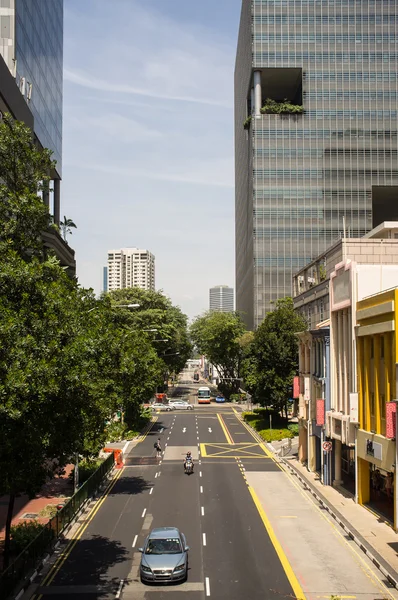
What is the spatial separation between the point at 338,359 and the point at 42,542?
2218cm

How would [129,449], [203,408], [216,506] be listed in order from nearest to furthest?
1. [216,506]
2. [129,449]
3. [203,408]

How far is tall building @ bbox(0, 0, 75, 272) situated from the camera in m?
→ 41.1

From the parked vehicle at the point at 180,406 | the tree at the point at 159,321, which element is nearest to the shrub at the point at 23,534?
the tree at the point at 159,321

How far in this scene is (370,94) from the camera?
401ft

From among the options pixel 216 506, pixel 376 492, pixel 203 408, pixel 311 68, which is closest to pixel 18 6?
pixel 216 506

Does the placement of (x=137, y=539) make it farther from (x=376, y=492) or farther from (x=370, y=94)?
(x=370, y=94)

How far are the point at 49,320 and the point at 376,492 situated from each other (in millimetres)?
25510

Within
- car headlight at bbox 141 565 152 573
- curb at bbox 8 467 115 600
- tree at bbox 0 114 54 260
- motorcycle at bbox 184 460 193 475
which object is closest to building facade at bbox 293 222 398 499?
motorcycle at bbox 184 460 193 475

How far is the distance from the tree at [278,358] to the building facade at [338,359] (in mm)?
10909

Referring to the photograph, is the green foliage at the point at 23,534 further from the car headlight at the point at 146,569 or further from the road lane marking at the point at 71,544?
the car headlight at the point at 146,569

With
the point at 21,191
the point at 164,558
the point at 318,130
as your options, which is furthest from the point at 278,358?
the point at 318,130

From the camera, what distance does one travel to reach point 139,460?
2092 inches

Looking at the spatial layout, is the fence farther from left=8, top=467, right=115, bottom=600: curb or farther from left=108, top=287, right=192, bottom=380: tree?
left=108, top=287, right=192, bottom=380: tree

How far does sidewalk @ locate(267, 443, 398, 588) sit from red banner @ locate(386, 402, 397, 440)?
4.56m
